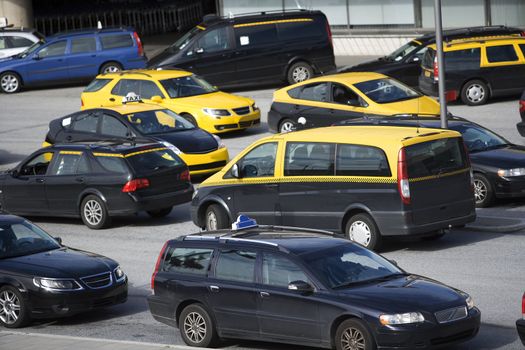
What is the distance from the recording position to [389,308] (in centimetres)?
1204

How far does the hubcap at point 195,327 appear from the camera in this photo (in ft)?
44.4

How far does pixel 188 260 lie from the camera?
45.3ft

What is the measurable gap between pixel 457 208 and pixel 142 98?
12459 millimetres

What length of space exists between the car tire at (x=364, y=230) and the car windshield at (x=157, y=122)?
7677mm

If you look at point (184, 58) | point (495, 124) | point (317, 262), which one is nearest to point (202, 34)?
point (184, 58)

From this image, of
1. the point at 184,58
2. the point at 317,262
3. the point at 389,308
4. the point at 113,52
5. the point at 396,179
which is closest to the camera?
the point at 389,308

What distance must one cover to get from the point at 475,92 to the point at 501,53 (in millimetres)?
1111

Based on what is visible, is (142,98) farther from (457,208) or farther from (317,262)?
(317,262)

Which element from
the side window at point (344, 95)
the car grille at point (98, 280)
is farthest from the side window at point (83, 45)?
the car grille at point (98, 280)

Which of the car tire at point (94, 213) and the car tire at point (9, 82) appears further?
the car tire at point (9, 82)

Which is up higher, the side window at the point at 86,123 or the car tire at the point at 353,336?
the side window at the point at 86,123

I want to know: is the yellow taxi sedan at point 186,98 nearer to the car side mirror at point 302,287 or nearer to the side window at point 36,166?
the side window at point 36,166

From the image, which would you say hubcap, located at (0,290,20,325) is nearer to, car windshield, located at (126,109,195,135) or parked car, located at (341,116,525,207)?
parked car, located at (341,116,525,207)

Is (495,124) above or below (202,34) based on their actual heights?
below
